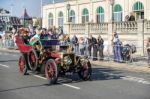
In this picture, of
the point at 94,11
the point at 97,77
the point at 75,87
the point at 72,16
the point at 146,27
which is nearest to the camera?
the point at 75,87

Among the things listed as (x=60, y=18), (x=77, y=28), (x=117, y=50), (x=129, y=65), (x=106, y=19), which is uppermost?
(x=60, y=18)

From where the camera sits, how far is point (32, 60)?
16344 millimetres

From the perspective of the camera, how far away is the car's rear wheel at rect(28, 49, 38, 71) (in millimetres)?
16023

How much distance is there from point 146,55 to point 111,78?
622cm

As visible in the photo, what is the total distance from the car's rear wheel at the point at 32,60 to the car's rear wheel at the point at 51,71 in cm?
108

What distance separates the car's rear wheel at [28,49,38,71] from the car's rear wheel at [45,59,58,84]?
1.08 meters

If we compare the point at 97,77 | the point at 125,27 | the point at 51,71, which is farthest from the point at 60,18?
the point at 51,71

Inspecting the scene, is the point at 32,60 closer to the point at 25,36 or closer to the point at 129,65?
the point at 25,36

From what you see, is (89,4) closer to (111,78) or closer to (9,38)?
(9,38)

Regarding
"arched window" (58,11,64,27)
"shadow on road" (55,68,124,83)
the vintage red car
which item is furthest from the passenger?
"arched window" (58,11,64,27)

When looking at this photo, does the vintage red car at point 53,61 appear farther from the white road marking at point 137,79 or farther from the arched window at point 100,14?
the arched window at point 100,14

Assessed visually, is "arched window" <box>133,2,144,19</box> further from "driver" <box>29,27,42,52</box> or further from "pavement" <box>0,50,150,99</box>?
"driver" <box>29,27,42,52</box>

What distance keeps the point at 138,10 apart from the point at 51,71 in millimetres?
26061

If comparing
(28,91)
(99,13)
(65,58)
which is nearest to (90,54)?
(65,58)
